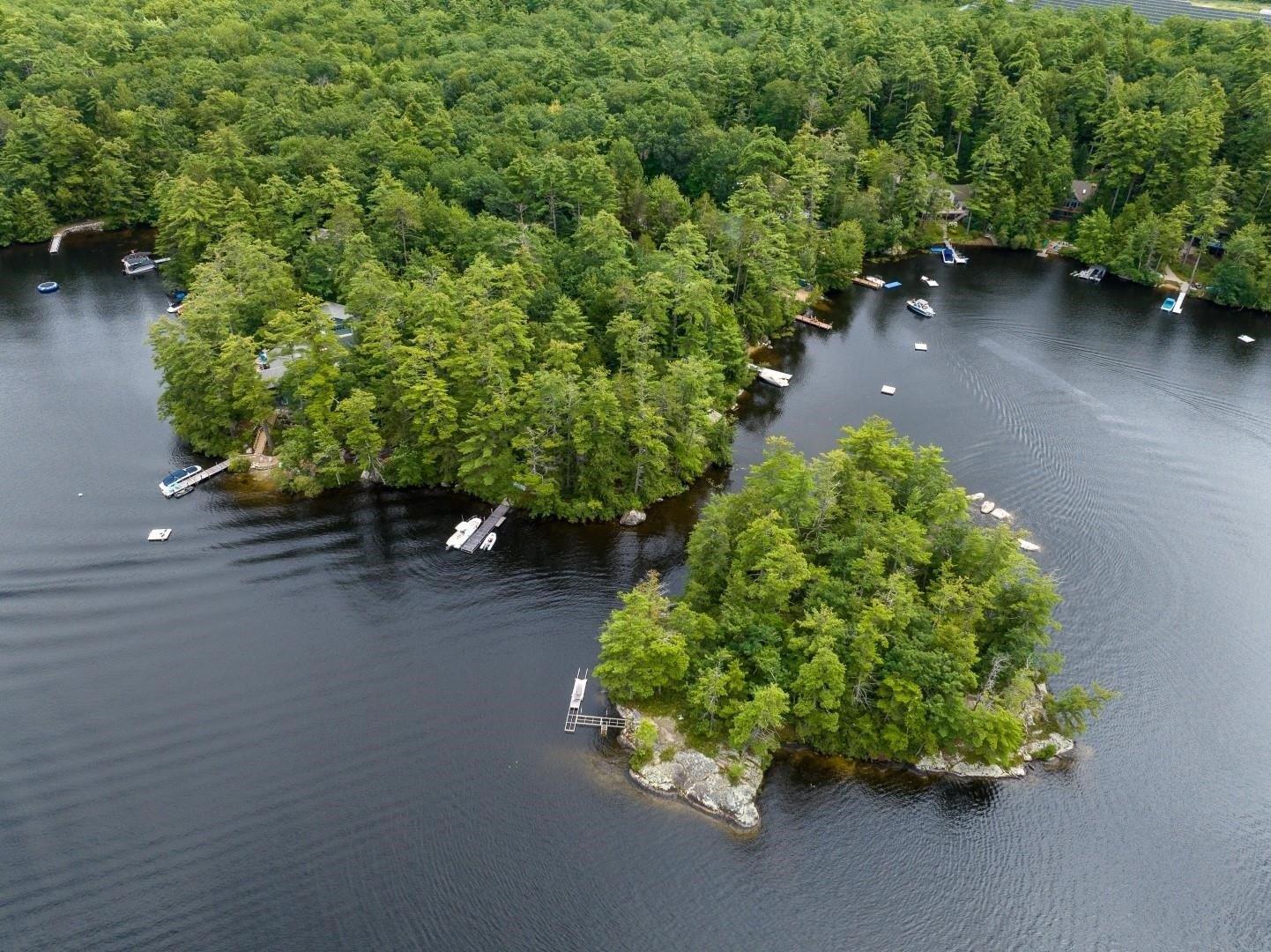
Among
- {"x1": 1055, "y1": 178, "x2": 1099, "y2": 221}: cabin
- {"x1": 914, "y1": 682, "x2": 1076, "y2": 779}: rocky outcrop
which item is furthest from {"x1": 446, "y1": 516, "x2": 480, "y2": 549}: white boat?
{"x1": 1055, "y1": 178, "x2": 1099, "y2": 221}: cabin

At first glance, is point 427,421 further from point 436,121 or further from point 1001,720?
point 436,121

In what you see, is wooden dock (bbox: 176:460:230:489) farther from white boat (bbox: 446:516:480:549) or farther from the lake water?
white boat (bbox: 446:516:480:549)

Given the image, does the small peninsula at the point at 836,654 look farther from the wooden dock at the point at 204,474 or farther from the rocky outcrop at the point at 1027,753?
the wooden dock at the point at 204,474

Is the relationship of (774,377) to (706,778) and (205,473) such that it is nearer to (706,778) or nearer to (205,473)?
(706,778)

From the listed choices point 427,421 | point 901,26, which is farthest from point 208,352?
point 901,26

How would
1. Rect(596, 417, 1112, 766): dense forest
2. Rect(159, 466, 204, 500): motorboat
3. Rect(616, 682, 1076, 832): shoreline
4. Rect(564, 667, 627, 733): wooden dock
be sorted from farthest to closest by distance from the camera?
Rect(159, 466, 204, 500): motorboat
Rect(564, 667, 627, 733): wooden dock
Rect(596, 417, 1112, 766): dense forest
Rect(616, 682, 1076, 832): shoreline

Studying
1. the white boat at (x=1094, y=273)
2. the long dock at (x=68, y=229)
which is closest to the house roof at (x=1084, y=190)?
the white boat at (x=1094, y=273)
